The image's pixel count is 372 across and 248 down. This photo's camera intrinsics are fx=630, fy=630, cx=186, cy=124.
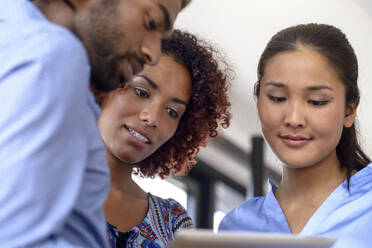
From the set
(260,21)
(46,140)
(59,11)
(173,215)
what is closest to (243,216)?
(173,215)

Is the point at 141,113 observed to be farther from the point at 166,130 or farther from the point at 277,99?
the point at 277,99

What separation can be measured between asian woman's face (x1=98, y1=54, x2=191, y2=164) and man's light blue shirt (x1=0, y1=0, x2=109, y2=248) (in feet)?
3.53

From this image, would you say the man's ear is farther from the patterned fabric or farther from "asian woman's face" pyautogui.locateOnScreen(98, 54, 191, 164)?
the patterned fabric

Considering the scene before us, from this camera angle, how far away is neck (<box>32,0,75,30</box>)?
4.02ft

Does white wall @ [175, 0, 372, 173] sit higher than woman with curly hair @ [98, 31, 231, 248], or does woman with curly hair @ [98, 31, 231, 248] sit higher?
white wall @ [175, 0, 372, 173]

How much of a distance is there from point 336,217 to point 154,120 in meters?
0.69

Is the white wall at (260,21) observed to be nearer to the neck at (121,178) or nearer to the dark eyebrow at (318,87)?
the neck at (121,178)

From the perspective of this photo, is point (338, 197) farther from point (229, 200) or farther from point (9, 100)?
point (229, 200)

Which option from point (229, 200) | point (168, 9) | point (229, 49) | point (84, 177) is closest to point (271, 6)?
point (229, 49)

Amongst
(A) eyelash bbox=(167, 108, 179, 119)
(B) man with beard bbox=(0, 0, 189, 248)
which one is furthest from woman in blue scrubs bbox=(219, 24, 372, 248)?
(B) man with beard bbox=(0, 0, 189, 248)

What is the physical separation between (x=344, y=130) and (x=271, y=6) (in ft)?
8.63

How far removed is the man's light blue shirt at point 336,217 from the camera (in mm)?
1927

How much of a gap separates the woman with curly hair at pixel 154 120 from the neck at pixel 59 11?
0.96 metres

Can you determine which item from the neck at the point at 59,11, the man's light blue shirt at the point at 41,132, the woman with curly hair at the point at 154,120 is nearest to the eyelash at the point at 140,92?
the woman with curly hair at the point at 154,120
